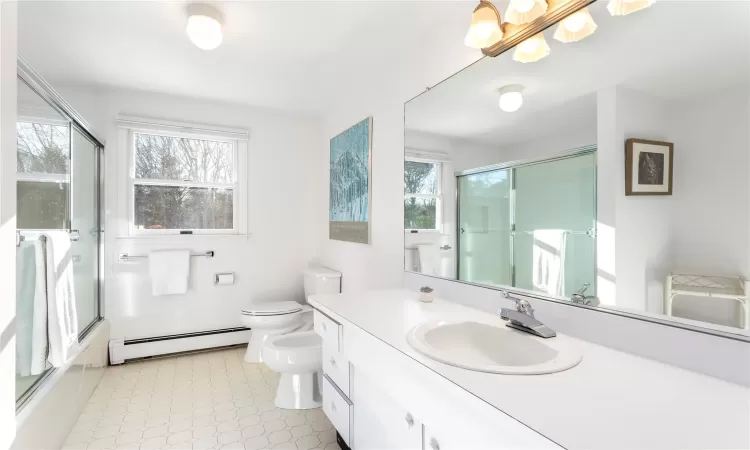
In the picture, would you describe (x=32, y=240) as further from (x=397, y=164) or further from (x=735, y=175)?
(x=735, y=175)

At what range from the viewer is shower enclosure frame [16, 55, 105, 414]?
58.8 inches

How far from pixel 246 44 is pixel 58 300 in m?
1.63

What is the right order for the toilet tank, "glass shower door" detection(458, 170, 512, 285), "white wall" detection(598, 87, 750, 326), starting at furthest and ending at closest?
the toilet tank
"glass shower door" detection(458, 170, 512, 285)
"white wall" detection(598, 87, 750, 326)

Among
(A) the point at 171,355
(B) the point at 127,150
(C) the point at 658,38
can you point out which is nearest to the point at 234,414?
(A) the point at 171,355

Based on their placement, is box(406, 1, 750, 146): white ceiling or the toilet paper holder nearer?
box(406, 1, 750, 146): white ceiling

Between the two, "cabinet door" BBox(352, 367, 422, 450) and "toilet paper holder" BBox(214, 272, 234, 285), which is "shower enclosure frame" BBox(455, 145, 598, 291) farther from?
"toilet paper holder" BBox(214, 272, 234, 285)

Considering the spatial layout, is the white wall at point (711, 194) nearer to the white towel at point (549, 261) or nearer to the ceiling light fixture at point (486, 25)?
the white towel at point (549, 261)

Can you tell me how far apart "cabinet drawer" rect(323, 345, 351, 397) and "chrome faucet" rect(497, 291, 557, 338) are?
737 mm

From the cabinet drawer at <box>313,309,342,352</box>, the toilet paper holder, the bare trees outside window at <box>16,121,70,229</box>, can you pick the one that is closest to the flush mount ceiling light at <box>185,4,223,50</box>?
the bare trees outside window at <box>16,121,70,229</box>

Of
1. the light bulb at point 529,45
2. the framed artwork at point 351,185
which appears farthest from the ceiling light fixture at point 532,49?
the framed artwork at point 351,185

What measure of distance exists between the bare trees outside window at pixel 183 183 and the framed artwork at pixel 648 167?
302 centimetres

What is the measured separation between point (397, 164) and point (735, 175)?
153 centimetres

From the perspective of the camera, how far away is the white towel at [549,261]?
47.5 inches

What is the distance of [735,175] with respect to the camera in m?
0.80
